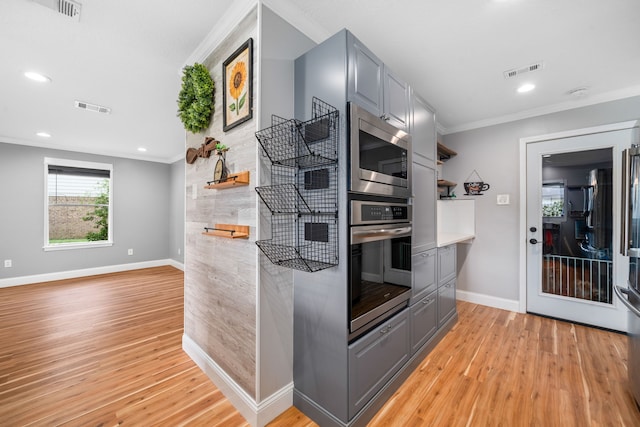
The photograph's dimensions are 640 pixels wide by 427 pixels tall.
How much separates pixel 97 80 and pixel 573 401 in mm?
4817

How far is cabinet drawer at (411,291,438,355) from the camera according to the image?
215 cm

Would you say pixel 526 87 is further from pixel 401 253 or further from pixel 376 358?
pixel 376 358

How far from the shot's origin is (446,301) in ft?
9.18

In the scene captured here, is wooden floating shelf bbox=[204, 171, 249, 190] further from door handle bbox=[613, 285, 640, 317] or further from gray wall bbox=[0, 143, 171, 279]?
gray wall bbox=[0, 143, 171, 279]

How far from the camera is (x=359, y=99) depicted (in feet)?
5.20

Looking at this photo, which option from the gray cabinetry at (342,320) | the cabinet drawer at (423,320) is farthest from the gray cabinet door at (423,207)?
the cabinet drawer at (423,320)

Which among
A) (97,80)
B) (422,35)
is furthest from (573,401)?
(97,80)

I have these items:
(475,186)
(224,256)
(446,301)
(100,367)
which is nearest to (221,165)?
(224,256)

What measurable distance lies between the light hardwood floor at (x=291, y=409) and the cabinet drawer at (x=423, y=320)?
20cm

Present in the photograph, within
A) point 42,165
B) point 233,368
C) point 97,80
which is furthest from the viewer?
point 42,165

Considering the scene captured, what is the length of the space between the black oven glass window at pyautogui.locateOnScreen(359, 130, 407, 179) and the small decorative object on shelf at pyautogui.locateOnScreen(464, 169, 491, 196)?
2.22 meters

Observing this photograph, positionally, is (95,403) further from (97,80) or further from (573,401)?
(573,401)

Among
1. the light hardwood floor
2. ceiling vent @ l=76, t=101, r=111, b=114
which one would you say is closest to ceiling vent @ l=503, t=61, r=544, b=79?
the light hardwood floor

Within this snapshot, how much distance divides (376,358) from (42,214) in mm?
6284
